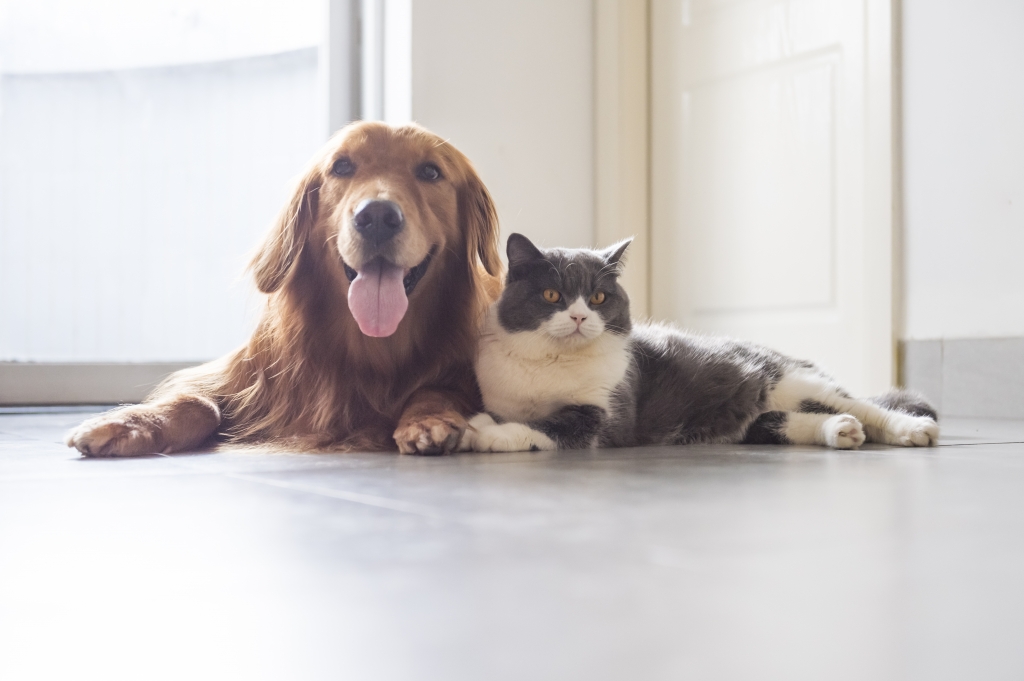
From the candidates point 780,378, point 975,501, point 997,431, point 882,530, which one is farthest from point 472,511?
point 997,431

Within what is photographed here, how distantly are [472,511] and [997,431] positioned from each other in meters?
1.63

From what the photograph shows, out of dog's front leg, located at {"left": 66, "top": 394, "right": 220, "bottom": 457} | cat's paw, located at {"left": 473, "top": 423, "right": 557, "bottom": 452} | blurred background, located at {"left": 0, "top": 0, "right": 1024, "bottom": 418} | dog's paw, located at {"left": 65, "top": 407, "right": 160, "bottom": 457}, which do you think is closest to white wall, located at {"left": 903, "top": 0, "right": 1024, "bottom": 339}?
blurred background, located at {"left": 0, "top": 0, "right": 1024, "bottom": 418}

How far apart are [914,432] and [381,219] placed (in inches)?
42.6

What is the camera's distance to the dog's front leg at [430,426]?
4.96 feet

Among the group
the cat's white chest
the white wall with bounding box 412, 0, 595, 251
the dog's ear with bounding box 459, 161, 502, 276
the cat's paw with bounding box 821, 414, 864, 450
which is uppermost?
the white wall with bounding box 412, 0, 595, 251

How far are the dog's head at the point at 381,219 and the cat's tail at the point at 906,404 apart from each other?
3.08 ft

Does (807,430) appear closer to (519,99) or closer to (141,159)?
(519,99)

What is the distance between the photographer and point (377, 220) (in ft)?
5.16

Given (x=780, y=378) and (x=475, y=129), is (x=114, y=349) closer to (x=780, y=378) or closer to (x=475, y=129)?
(x=475, y=129)

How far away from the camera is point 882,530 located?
827mm

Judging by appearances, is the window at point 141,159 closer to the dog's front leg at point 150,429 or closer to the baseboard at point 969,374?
the dog's front leg at point 150,429

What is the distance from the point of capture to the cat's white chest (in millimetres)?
1709

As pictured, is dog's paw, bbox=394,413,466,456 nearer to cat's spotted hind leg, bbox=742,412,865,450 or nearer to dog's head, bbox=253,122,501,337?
dog's head, bbox=253,122,501,337

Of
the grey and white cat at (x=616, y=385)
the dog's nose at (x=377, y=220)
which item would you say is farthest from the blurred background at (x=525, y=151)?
the dog's nose at (x=377, y=220)
